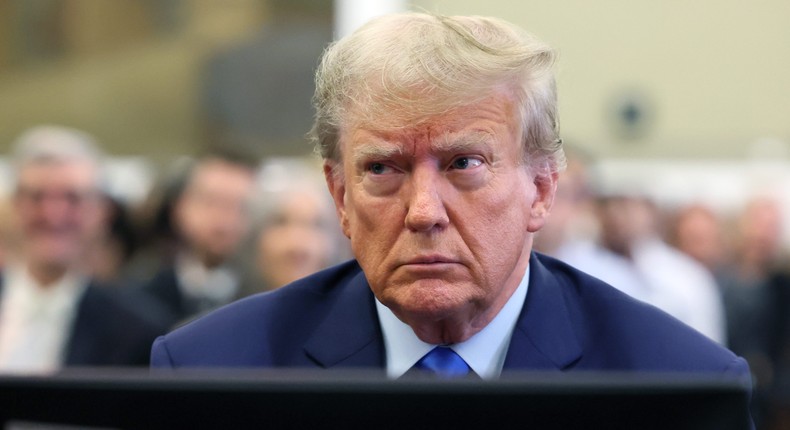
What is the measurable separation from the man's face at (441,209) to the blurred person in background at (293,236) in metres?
2.67

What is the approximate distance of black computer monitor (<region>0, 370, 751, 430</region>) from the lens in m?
1.66

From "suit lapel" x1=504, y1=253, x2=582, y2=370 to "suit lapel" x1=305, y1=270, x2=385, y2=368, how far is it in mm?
286

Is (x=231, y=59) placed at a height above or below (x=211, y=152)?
below

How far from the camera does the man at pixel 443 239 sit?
266 cm

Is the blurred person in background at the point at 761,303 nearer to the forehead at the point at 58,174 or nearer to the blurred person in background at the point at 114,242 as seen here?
the blurred person in background at the point at 114,242

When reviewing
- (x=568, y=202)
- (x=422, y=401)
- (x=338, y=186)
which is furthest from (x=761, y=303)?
(x=422, y=401)

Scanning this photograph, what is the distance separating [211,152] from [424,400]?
16.3 feet

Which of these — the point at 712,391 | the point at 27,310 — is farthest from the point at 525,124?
the point at 27,310

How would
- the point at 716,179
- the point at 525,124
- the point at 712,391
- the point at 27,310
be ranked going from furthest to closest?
the point at 716,179 → the point at 27,310 → the point at 525,124 → the point at 712,391

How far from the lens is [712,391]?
166 centimetres

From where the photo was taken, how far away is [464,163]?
266 cm

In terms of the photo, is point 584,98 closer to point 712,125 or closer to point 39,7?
point 712,125

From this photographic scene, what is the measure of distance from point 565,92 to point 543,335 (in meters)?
10.5

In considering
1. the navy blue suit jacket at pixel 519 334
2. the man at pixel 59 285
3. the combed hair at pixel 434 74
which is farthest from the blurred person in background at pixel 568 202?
the combed hair at pixel 434 74
